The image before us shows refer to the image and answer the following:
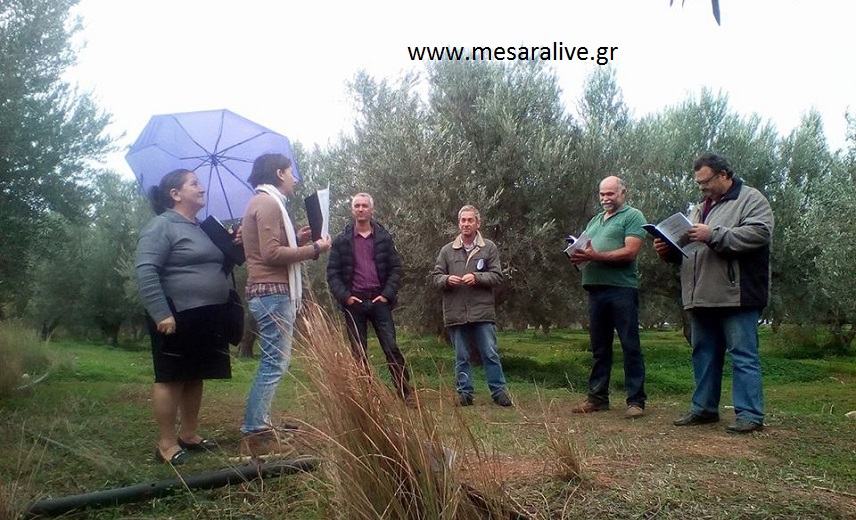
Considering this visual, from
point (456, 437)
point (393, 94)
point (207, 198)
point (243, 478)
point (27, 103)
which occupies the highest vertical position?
point (393, 94)

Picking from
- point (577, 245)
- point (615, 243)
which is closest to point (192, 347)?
point (577, 245)

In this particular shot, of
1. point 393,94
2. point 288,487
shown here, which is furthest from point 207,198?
point 393,94

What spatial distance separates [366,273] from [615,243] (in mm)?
1980

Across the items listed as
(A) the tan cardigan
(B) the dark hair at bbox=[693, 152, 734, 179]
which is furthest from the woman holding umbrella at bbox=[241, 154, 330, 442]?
(B) the dark hair at bbox=[693, 152, 734, 179]

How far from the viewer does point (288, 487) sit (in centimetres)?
258

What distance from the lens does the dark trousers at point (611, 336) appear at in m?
5.31

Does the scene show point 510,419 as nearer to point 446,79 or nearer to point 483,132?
point 483,132

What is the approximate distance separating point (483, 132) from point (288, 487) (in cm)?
1012

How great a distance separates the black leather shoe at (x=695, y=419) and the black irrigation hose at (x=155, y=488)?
303cm

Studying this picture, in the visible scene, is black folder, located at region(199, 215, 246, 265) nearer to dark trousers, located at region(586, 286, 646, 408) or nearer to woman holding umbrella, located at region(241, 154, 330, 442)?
woman holding umbrella, located at region(241, 154, 330, 442)

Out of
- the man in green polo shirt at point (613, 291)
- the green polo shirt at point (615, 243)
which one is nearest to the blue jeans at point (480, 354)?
the man in green polo shirt at point (613, 291)

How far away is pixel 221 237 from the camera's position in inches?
167

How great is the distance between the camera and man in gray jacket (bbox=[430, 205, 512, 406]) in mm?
6203

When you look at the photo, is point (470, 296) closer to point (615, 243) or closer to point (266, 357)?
point (615, 243)
